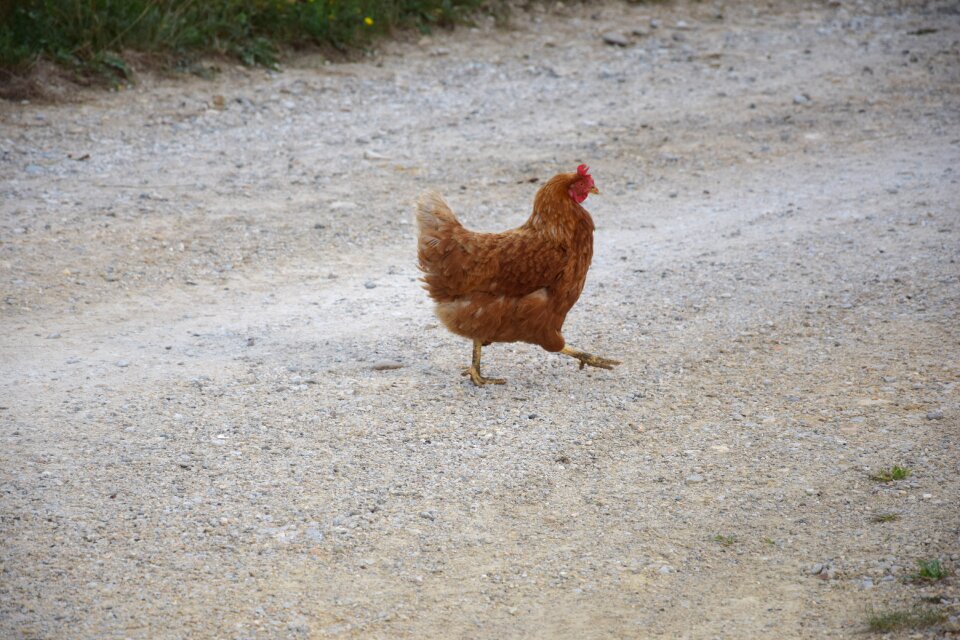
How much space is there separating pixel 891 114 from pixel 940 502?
282 inches

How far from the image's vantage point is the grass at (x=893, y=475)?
4414 mm

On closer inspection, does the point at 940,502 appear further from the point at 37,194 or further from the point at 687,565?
the point at 37,194

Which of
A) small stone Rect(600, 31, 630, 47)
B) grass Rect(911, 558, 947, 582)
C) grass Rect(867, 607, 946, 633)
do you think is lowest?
grass Rect(867, 607, 946, 633)

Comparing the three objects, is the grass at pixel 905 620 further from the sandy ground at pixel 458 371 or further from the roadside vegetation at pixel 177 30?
the roadside vegetation at pixel 177 30

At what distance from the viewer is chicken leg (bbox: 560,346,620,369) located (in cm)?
555

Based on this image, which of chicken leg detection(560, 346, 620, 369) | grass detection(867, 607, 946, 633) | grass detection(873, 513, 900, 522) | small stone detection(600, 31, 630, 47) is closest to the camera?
grass detection(867, 607, 946, 633)

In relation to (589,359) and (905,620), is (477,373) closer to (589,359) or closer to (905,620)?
(589,359)

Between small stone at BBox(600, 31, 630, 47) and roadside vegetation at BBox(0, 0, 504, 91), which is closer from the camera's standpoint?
roadside vegetation at BBox(0, 0, 504, 91)

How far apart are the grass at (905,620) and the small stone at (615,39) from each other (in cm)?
1012

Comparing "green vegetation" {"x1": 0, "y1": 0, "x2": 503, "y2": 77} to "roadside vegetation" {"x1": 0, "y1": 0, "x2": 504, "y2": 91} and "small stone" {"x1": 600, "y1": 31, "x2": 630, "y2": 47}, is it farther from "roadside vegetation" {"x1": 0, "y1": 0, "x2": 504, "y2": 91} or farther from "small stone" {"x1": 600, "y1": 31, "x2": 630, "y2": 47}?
"small stone" {"x1": 600, "y1": 31, "x2": 630, "y2": 47}

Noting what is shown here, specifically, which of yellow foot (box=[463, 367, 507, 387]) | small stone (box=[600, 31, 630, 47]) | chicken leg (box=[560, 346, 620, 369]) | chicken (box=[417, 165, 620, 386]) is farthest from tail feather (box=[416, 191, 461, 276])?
small stone (box=[600, 31, 630, 47])

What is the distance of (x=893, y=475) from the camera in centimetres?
443

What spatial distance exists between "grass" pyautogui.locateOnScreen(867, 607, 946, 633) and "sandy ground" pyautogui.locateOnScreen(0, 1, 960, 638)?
48 millimetres

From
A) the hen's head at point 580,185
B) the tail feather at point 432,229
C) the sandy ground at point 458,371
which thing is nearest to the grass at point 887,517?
the sandy ground at point 458,371
